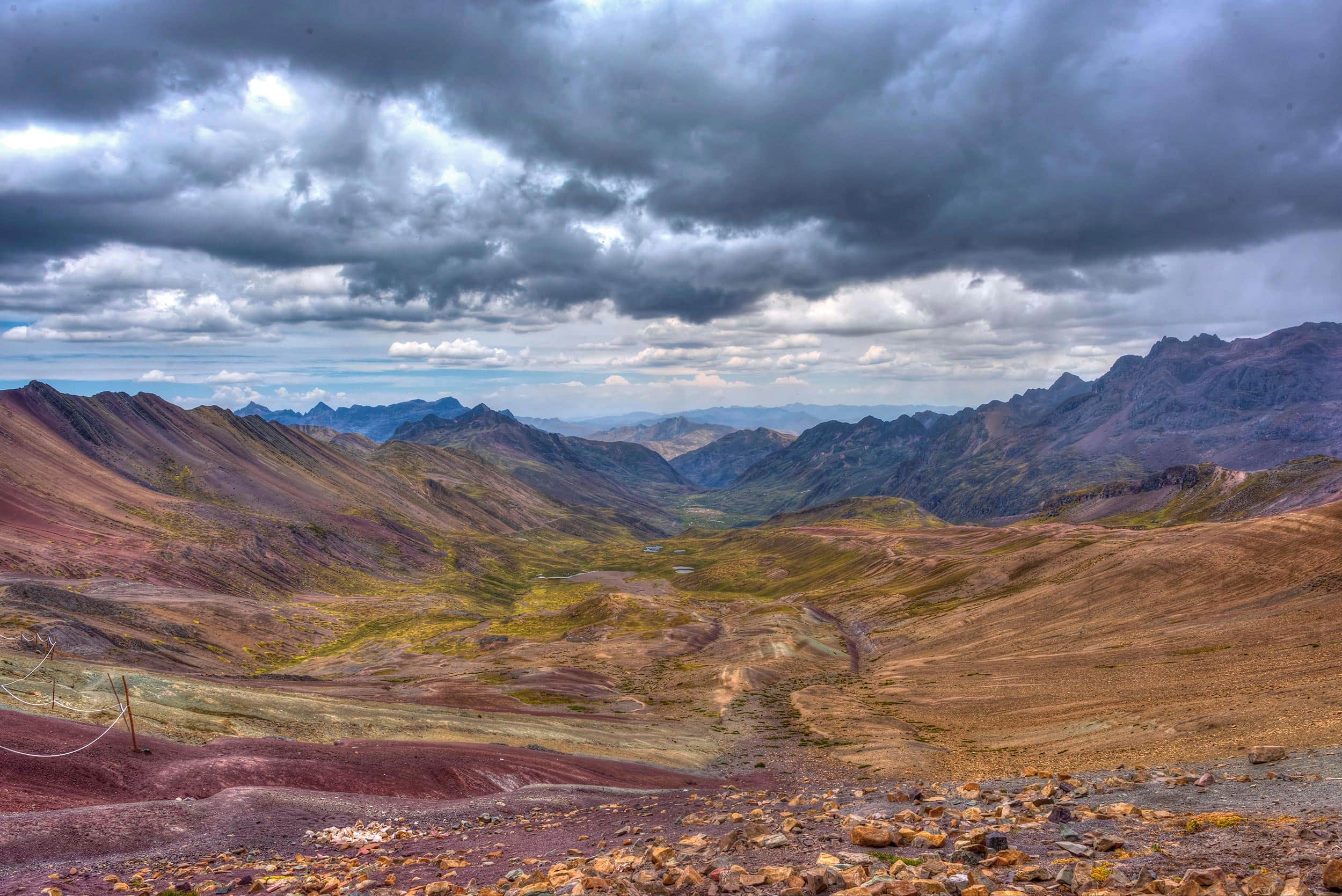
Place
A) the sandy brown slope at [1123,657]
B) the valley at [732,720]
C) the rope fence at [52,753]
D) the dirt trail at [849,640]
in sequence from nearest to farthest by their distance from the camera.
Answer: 1. the valley at [732,720]
2. the rope fence at [52,753]
3. the sandy brown slope at [1123,657]
4. the dirt trail at [849,640]

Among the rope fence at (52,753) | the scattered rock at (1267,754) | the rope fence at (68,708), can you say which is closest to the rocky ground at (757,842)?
the scattered rock at (1267,754)

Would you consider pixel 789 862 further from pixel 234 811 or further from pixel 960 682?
pixel 960 682

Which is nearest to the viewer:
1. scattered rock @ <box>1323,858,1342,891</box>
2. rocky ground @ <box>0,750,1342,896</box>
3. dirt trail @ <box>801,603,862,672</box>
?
scattered rock @ <box>1323,858,1342,891</box>

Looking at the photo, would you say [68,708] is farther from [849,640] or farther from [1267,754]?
[849,640]

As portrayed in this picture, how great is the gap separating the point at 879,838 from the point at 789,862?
12.6 ft

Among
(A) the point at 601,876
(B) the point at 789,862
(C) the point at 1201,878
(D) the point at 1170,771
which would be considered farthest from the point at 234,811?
(D) the point at 1170,771

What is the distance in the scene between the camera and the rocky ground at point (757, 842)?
68.0 feet

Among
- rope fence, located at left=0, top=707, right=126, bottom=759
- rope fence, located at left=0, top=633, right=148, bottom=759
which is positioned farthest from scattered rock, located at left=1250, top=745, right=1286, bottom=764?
rope fence, located at left=0, top=707, right=126, bottom=759

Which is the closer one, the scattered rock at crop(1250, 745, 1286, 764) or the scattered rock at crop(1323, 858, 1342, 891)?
the scattered rock at crop(1323, 858, 1342, 891)

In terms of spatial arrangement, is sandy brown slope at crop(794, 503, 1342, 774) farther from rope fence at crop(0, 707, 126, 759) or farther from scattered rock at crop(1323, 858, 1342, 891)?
rope fence at crop(0, 707, 126, 759)

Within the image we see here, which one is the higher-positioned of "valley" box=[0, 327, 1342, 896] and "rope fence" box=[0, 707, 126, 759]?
"rope fence" box=[0, 707, 126, 759]

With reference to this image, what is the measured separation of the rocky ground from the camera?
68.0 ft

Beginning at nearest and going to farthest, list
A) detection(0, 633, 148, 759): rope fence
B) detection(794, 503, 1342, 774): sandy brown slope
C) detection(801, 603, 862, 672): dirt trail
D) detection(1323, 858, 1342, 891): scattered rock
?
1. detection(1323, 858, 1342, 891): scattered rock
2. detection(0, 633, 148, 759): rope fence
3. detection(794, 503, 1342, 774): sandy brown slope
4. detection(801, 603, 862, 672): dirt trail

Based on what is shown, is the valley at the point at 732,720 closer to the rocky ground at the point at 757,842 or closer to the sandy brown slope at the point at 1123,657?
the rocky ground at the point at 757,842
